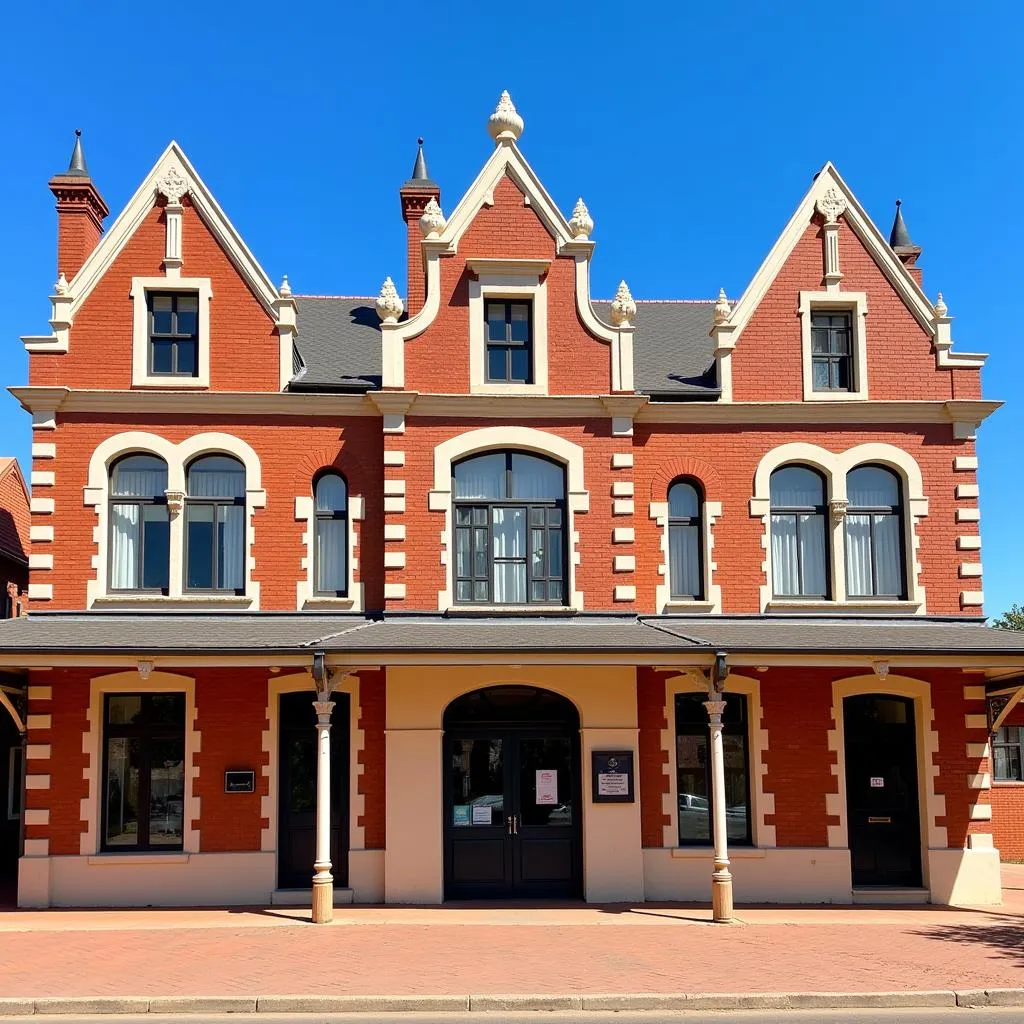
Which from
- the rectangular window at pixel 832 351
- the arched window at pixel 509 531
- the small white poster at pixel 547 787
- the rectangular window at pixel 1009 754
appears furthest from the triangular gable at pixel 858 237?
the rectangular window at pixel 1009 754

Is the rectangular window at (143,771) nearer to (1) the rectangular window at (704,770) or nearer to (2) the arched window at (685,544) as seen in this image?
(1) the rectangular window at (704,770)

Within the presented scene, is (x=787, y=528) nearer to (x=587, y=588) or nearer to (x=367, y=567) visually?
(x=587, y=588)

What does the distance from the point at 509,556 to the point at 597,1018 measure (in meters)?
7.98

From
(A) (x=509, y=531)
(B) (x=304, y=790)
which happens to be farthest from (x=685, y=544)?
(B) (x=304, y=790)

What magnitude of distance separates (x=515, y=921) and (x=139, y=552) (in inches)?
307

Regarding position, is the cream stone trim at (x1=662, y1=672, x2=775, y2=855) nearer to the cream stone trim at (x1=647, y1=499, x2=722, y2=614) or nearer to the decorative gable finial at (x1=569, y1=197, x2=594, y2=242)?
the cream stone trim at (x1=647, y1=499, x2=722, y2=614)

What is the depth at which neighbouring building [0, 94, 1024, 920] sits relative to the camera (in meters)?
16.3

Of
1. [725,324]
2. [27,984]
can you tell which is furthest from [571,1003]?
[725,324]

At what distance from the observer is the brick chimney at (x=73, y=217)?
62.1ft

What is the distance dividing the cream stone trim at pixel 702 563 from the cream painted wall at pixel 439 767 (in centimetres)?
146

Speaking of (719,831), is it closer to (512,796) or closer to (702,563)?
(512,796)

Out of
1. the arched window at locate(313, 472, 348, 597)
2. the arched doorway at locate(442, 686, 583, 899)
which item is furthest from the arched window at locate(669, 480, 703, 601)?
the arched window at locate(313, 472, 348, 597)

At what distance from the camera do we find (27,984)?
11.1 m

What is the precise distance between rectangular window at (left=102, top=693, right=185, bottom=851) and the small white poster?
17.1ft
